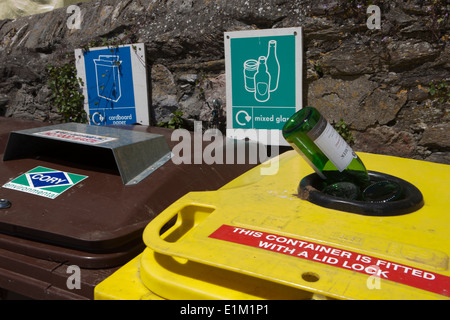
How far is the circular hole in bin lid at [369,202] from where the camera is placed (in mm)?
1177

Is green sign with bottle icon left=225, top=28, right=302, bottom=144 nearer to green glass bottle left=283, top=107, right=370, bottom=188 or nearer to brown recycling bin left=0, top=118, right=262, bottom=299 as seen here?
brown recycling bin left=0, top=118, right=262, bottom=299

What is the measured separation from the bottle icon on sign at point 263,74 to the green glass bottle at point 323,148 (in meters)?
1.23

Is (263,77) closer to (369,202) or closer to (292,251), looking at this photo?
(369,202)

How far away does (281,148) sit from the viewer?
9.04 feet

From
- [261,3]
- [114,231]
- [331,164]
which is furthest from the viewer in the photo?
[261,3]

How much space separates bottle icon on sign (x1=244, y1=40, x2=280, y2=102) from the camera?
2.56 meters

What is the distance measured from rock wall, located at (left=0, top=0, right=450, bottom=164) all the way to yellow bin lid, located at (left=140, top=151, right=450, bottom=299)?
1.11 m

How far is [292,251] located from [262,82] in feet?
5.88

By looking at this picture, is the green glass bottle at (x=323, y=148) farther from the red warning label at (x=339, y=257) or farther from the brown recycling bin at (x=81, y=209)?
the brown recycling bin at (x=81, y=209)

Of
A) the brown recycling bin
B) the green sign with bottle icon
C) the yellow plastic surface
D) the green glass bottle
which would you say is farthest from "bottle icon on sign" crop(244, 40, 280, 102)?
the yellow plastic surface

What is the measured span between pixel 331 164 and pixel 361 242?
1.46 ft
